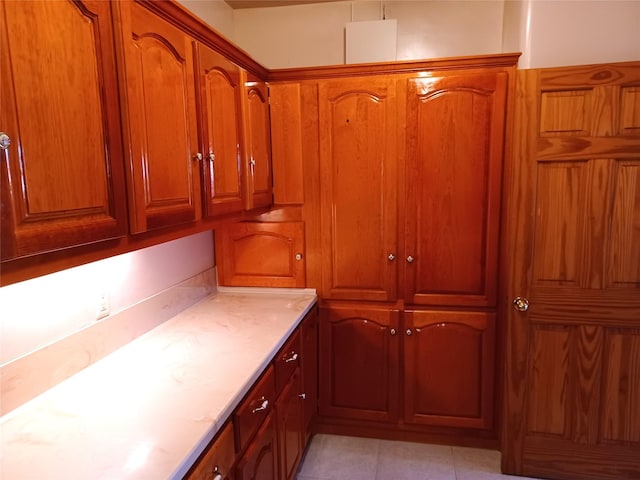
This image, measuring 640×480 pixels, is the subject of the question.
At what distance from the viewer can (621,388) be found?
202 cm

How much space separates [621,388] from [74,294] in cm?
244

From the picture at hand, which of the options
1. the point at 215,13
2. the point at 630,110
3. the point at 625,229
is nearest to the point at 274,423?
the point at 625,229

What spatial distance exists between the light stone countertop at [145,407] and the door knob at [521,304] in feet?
3.67

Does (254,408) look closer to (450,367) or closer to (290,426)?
(290,426)

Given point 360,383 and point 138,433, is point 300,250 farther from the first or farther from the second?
point 138,433

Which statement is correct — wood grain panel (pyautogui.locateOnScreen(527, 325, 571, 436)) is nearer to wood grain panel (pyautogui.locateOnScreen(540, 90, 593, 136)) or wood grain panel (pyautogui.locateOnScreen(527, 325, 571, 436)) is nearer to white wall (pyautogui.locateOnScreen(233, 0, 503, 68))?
wood grain panel (pyautogui.locateOnScreen(540, 90, 593, 136))

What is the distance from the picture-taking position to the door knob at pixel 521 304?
80.6 inches

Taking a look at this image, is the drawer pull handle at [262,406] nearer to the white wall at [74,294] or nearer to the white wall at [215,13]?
the white wall at [74,294]

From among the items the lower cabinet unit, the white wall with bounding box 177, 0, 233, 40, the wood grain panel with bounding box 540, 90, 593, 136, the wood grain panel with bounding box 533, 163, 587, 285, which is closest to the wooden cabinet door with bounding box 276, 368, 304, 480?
the lower cabinet unit

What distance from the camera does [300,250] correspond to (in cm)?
237

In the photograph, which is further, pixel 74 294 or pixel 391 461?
pixel 391 461

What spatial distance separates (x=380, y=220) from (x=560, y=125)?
95 cm

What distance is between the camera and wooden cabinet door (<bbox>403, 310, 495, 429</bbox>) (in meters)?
2.27

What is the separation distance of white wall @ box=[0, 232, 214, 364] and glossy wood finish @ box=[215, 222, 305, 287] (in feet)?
1.26
